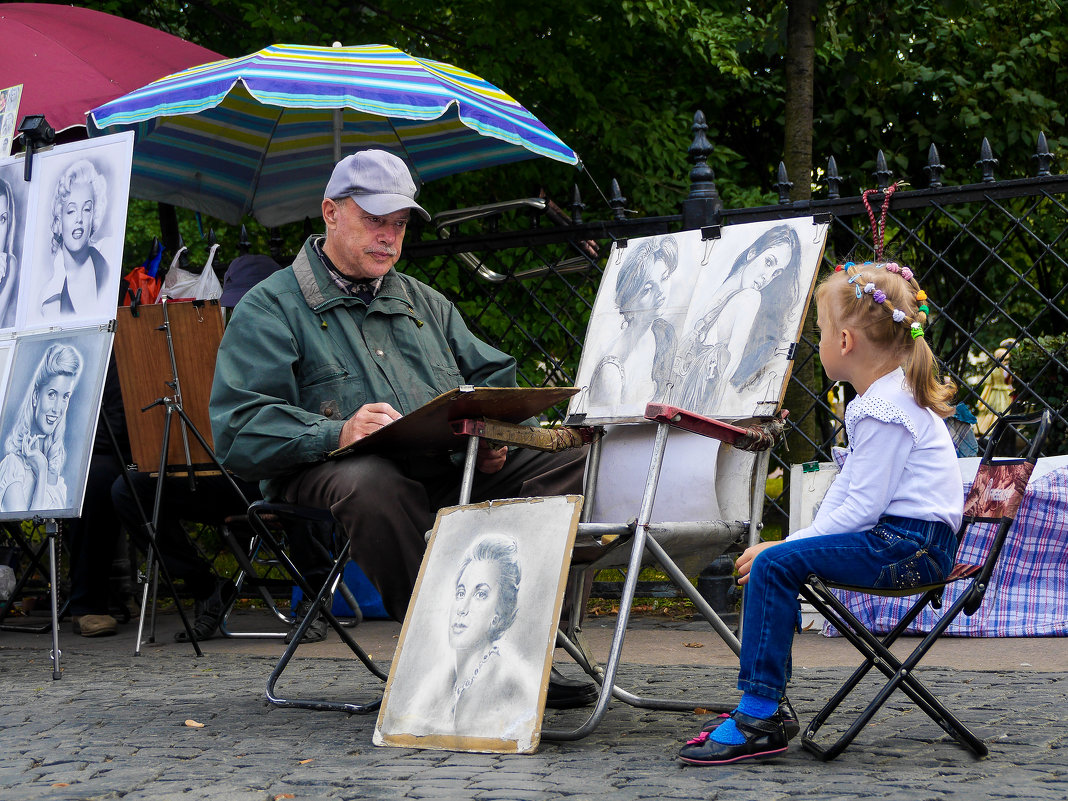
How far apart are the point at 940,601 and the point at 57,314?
3319 mm

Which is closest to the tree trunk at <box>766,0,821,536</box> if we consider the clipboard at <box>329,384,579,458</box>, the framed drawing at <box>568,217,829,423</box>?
the framed drawing at <box>568,217,829,423</box>

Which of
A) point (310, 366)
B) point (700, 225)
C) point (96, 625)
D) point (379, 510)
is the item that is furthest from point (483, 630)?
point (96, 625)

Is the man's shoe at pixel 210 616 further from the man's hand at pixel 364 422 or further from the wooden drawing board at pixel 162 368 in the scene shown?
the man's hand at pixel 364 422

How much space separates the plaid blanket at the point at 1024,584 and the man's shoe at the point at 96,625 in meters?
3.20

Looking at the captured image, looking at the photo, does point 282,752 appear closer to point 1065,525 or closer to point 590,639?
point 590,639

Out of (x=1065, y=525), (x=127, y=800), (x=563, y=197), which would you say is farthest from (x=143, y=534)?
(x=563, y=197)

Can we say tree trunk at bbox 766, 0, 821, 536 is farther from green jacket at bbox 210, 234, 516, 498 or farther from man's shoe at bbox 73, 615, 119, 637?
man's shoe at bbox 73, 615, 119, 637

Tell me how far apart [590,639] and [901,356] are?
7.80 ft

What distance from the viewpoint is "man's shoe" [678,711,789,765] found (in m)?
2.71

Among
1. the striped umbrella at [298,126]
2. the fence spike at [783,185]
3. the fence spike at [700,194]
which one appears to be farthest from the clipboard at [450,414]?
the fence spike at [783,185]

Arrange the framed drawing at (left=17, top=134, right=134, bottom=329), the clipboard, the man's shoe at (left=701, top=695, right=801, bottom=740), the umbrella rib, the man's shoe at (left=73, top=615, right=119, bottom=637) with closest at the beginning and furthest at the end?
the man's shoe at (left=701, top=695, right=801, bottom=740), the clipboard, the framed drawing at (left=17, top=134, right=134, bottom=329), the man's shoe at (left=73, top=615, right=119, bottom=637), the umbrella rib

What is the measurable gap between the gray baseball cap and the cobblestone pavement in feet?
4.96

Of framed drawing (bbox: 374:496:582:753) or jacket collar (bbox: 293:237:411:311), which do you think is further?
jacket collar (bbox: 293:237:411:311)

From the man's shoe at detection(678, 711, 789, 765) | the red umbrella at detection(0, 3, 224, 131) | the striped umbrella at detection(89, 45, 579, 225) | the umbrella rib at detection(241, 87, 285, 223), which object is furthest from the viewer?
the umbrella rib at detection(241, 87, 285, 223)
